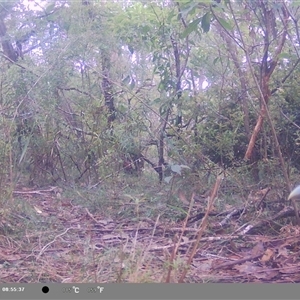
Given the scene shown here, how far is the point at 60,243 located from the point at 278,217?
70cm

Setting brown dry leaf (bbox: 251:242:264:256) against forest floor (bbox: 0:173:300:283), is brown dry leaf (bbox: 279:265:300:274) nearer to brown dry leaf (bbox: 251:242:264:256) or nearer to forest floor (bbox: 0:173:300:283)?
forest floor (bbox: 0:173:300:283)

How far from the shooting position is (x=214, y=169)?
6.68ft

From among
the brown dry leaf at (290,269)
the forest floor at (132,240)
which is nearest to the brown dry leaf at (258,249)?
the forest floor at (132,240)

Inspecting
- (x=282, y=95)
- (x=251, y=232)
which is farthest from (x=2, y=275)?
(x=282, y=95)

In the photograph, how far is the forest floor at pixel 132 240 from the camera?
130 cm

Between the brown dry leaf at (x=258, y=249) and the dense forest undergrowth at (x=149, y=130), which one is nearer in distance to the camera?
the brown dry leaf at (x=258, y=249)

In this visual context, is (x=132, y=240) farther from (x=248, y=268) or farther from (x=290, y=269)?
(x=290, y=269)

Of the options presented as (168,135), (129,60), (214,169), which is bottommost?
(214,169)

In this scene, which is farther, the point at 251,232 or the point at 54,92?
the point at 54,92

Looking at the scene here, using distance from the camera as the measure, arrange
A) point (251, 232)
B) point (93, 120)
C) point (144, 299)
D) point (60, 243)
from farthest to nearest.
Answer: point (93, 120) < point (251, 232) < point (60, 243) < point (144, 299)

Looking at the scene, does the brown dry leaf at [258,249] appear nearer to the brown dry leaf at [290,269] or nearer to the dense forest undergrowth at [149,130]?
the dense forest undergrowth at [149,130]

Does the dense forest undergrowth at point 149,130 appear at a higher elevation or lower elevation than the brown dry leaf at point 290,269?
higher

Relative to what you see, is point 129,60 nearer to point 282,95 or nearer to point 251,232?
point 282,95

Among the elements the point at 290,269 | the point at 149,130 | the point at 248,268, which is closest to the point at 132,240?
the point at 248,268
